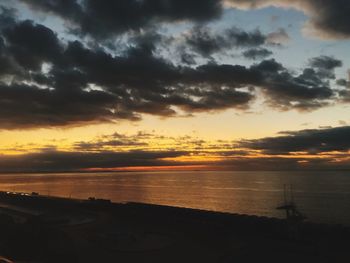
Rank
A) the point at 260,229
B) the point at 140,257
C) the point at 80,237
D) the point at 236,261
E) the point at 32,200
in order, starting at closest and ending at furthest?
the point at 236,261 → the point at 140,257 → the point at 260,229 → the point at 80,237 → the point at 32,200

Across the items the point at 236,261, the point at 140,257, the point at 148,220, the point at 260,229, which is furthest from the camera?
the point at 148,220

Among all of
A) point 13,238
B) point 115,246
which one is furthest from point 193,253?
point 13,238

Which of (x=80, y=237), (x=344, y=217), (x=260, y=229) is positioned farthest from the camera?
(x=344, y=217)

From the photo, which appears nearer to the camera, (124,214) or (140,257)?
(140,257)

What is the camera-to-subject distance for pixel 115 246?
1420 inches

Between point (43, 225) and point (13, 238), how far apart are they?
292cm

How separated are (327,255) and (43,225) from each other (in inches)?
1020

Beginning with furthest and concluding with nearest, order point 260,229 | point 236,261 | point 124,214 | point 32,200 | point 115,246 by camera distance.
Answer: point 32,200 → point 124,214 → point 260,229 → point 115,246 → point 236,261

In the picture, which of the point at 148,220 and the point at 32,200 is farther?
the point at 32,200

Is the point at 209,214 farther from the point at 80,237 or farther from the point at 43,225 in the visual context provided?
the point at 43,225

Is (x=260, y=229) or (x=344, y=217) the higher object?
(x=260, y=229)

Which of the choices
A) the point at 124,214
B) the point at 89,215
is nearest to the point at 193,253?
the point at 124,214

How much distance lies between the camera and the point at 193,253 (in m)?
32.7

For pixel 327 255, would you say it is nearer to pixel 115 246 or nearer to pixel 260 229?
pixel 260 229
